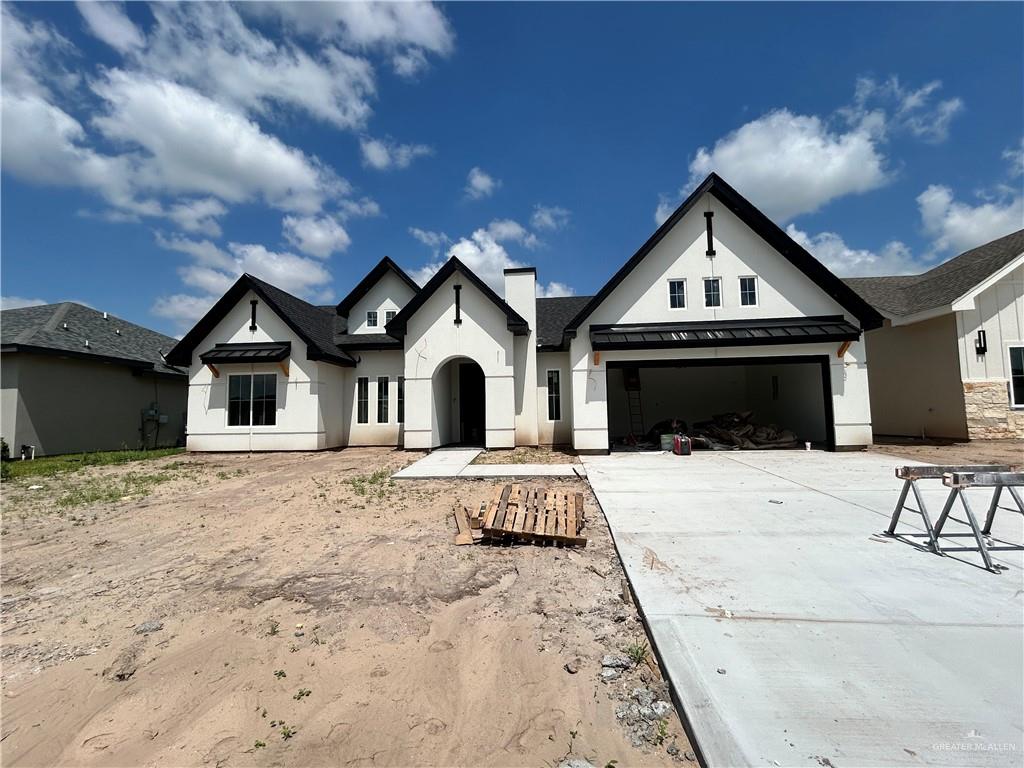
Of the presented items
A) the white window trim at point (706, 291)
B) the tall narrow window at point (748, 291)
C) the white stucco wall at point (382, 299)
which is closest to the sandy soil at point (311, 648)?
the white window trim at point (706, 291)

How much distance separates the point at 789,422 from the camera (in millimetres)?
17484

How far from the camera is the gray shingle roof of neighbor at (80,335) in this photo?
1605cm

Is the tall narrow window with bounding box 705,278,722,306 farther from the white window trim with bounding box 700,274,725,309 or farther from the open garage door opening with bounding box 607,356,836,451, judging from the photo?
the open garage door opening with bounding box 607,356,836,451

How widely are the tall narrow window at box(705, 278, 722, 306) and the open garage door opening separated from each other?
1.94 m

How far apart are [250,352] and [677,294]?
1546cm

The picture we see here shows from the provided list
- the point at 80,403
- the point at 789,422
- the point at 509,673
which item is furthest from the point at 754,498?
the point at 80,403

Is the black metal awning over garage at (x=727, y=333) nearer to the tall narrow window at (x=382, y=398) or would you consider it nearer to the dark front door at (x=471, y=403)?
the dark front door at (x=471, y=403)

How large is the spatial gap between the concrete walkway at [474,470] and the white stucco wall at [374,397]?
483 cm

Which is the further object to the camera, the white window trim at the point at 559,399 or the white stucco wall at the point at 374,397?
the white stucco wall at the point at 374,397

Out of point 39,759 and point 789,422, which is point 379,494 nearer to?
point 39,759

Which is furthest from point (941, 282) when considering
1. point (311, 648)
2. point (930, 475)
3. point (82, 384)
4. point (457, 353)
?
A: point (82, 384)

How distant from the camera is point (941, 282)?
639 inches

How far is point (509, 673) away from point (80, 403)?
22256mm

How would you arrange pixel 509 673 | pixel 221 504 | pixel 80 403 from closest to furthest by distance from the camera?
pixel 509 673
pixel 221 504
pixel 80 403
